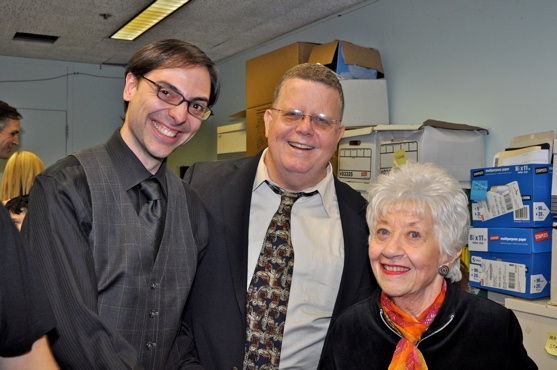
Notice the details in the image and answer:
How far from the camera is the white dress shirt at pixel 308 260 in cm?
167

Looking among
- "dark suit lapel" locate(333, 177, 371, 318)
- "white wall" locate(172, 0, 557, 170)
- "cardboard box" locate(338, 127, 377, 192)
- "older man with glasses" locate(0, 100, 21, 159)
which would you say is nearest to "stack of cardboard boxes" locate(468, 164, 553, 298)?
"white wall" locate(172, 0, 557, 170)

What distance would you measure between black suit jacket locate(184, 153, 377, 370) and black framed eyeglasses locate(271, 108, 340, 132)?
0.69 feet

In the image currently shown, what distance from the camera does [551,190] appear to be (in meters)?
2.44

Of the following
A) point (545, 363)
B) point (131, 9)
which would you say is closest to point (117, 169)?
point (545, 363)

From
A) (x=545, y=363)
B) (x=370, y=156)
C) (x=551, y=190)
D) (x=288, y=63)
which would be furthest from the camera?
(x=288, y=63)

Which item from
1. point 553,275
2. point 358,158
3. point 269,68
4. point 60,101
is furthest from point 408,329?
point 60,101

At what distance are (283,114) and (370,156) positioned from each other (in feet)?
5.11

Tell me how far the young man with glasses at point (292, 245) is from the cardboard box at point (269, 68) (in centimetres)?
214

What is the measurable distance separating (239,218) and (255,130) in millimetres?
2707

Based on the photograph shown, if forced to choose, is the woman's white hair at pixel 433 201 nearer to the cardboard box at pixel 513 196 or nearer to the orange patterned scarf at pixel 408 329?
the orange patterned scarf at pixel 408 329

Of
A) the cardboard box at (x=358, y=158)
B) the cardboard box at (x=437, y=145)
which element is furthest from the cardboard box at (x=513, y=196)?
the cardboard box at (x=358, y=158)

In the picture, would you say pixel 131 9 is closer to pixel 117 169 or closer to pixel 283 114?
pixel 283 114

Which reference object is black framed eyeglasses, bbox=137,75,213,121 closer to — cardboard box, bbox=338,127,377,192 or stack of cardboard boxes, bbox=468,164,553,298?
stack of cardboard boxes, bbox=468,164,553,298

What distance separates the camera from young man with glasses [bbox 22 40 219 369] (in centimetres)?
121
